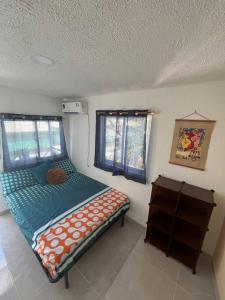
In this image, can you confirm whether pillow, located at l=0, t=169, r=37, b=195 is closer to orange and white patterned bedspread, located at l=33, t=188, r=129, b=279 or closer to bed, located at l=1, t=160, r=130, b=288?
bed, located at l=1, t=160, r=130, b=288

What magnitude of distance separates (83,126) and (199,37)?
2.43 m

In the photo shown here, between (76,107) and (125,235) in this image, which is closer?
(125,235)

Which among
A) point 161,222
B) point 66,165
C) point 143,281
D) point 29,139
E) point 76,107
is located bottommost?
point 143,281

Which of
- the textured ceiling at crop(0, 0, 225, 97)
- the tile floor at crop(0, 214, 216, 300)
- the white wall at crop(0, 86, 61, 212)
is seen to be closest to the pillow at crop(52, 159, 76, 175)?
the white wall at crop(0, 86, 61, 212)

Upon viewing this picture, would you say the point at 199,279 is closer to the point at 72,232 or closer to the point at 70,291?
the point at 70,291

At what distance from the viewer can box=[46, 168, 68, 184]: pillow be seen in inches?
98.1

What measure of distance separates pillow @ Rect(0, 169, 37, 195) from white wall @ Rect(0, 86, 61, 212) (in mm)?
429

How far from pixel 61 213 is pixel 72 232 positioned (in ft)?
1.28

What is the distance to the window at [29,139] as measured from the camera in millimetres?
2287

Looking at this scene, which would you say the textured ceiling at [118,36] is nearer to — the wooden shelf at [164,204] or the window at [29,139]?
the window at [29,139]

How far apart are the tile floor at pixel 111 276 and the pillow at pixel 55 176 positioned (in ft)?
3.10

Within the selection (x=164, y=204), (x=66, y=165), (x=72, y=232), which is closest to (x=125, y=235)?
(x=164, y=204)

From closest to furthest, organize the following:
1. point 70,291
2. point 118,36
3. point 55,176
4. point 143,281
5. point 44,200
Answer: point 118,36
point 70,291
point 143,281
point 44,200
point 55,176

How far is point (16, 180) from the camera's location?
2.25 meters
